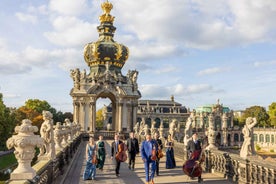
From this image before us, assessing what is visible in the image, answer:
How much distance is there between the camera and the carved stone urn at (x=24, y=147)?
8.20 m

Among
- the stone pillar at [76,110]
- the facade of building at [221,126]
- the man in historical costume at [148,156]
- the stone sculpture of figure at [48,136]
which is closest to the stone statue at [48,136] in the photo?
the stone sculpture of figure at [48,136]

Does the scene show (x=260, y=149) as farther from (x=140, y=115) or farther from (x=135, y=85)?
(x=135, y=85)

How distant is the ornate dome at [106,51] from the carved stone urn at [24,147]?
44714 mm

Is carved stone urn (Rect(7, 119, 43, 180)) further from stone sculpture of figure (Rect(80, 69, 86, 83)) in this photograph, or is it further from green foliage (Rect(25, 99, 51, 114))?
green foliage (Rect(25, 99, 51, 114))

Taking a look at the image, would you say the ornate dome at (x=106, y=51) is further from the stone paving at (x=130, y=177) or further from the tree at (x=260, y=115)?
the tree at (x=260, y=115)

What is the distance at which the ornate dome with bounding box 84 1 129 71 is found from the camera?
175ft

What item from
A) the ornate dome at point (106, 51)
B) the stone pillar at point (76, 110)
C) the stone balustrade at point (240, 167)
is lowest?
the stone balustrade at point (240, 167)

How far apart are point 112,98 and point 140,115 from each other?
180 ft

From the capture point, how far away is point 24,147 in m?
8.30

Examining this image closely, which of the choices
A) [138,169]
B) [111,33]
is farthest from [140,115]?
[138,169]

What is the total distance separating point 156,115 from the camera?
108m

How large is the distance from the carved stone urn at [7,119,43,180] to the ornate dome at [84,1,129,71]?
44714mm

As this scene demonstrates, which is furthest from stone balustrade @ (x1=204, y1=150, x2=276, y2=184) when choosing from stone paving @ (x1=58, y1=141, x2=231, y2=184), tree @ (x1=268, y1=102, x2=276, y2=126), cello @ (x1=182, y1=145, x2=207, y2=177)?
tree @ (x1=268, y1=102, x2=276, y2=126)

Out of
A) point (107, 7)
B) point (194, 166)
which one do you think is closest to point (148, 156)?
point (194, 166)
